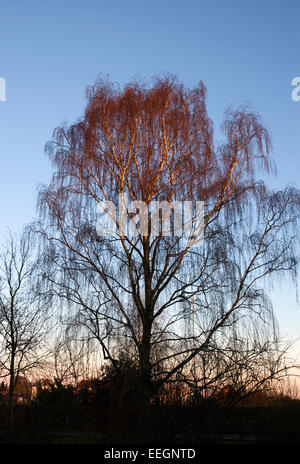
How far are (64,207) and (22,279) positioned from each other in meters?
6.60

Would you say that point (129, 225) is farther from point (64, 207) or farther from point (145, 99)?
point (145, 99)

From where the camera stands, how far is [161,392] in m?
12.3

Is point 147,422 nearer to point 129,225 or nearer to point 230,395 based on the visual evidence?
point 230,395

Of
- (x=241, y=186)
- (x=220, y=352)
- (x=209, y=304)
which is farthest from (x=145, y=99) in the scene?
(x=220, y=352)

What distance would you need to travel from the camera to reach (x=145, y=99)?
53.5 ft

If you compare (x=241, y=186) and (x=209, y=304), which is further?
(x=241, y=186)

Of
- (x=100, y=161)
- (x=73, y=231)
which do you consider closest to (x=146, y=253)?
(x=73, y=231)
